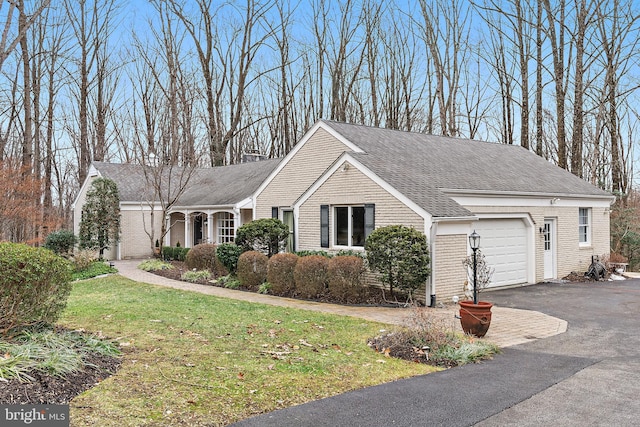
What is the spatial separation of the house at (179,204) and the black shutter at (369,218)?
8914 mm

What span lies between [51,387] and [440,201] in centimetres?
979

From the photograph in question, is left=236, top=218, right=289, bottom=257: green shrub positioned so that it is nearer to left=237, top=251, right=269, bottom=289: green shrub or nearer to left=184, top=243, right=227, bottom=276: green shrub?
left=237, top=251, right=269, bottom=289: green shrub

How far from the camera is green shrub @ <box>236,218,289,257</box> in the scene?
623 inches

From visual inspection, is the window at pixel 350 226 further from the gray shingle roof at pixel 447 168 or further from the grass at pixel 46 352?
the grass at pixel 46 352

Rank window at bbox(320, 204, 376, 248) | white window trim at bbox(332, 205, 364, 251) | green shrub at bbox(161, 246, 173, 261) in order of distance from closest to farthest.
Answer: window at bbox(320, 204, 376, 248) < white window trim at bbox(332, 205, 364, 251) < green shrub at bbox(161, 246, 173, 261)

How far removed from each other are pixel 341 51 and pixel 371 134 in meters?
16.7

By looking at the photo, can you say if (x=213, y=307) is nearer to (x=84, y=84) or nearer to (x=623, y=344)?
(x=623, y=344)

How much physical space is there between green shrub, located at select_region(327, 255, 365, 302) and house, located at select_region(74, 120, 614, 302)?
134 cm

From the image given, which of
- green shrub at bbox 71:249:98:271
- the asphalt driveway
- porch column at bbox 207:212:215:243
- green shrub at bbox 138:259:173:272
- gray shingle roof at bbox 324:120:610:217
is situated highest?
gray shingle roof at bbox 324:120:610:217

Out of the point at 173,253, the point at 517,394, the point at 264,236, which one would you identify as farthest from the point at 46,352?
the point at 173,253

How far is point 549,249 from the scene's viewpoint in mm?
17109

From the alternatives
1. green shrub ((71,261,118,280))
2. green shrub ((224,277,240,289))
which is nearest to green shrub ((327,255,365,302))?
green shrub ((224,277,240,289))

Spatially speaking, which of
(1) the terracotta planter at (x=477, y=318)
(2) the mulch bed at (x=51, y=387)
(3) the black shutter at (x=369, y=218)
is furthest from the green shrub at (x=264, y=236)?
(2) the mulch bed at (x=51, y=387)

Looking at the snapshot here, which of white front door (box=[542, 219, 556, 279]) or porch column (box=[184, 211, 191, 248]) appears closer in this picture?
white front door (box=[542, 219, 556, 279])
